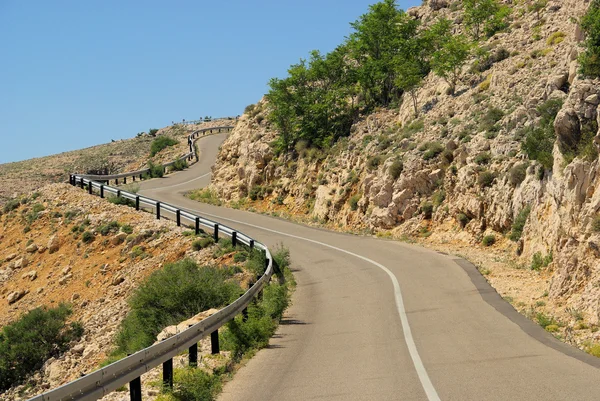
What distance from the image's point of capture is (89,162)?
8275cm

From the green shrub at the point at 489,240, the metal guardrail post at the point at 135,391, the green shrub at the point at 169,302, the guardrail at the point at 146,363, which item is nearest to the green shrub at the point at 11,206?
the green shrub at the point at 169,302

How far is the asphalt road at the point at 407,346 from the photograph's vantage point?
9.07m

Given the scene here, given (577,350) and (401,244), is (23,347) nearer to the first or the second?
(401,244)

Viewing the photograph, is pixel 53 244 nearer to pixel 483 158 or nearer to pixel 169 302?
pixel 169 302

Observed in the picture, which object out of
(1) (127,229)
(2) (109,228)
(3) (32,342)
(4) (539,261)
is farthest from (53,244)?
(4) (539,261)

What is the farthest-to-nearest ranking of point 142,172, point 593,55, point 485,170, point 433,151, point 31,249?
point 142,172 < point 31,249 < point 433,151 < point 485,170 < point 593,55

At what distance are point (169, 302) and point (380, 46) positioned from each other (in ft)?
116

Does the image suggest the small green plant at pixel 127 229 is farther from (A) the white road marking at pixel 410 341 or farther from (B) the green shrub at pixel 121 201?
(A) the white road marking at pixel 410 341

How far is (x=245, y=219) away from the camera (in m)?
38.9

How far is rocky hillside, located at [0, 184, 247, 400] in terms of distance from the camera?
2197 cm

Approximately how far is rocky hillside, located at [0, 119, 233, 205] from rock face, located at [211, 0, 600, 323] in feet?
86.4

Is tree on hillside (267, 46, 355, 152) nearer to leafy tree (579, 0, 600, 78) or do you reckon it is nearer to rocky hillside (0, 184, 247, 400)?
rocky hillside (0, 184, 247, 400)

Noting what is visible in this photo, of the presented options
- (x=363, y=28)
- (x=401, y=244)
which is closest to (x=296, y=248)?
(x=401, y=244)

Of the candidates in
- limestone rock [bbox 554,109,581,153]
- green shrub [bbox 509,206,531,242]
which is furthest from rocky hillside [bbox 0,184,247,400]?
limestone rock [bbox 554,109,581,153]
